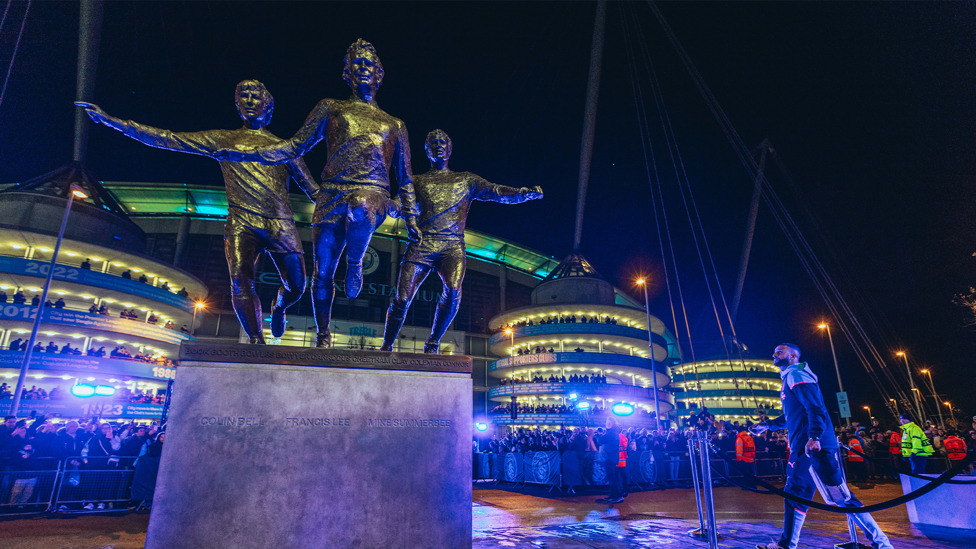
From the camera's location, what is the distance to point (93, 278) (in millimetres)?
28547

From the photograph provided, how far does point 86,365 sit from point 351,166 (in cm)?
3154

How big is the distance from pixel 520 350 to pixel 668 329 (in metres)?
35.3

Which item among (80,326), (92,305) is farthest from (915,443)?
(92,305)

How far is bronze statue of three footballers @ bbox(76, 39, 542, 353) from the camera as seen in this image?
4.32 m

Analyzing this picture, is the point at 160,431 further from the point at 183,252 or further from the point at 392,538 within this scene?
the point at 183,252

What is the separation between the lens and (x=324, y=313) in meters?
4.66

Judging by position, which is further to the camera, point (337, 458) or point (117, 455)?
point (117, 455)

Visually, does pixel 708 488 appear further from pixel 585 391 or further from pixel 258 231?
pixel 585 391

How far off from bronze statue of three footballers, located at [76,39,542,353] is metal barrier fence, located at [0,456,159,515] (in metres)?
6.60

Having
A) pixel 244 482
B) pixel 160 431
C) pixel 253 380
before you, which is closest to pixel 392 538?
pixel 244 482

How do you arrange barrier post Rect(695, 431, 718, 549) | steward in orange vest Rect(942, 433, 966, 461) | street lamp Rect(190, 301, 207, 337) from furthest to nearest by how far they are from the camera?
street lamp Rect(190, 301, 207, 337), steward in orange vest Rect(942, 433, 966, 461), barrier post Rect(695, 431, 718, 549)

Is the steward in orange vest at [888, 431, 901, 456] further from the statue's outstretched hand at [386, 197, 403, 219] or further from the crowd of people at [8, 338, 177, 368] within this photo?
the crowd of people at [8, 338, 177, 368]

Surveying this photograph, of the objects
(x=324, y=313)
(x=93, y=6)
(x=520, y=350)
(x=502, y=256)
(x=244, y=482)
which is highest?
(x=93, y=6)

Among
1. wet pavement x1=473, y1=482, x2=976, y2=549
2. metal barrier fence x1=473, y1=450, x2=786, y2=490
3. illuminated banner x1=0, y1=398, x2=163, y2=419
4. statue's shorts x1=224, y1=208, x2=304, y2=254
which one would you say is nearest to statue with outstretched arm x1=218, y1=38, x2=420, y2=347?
statue's shorts x1=224, y1=208, x2=304, y2=254
